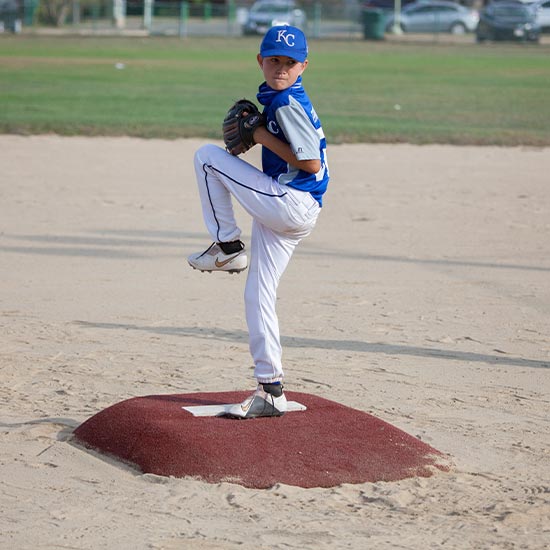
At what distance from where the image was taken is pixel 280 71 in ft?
15.3

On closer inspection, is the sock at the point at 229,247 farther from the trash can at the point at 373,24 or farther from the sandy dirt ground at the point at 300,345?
the trash can at the point at 373,24

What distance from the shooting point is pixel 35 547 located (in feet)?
13.1

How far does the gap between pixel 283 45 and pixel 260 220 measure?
0.78m

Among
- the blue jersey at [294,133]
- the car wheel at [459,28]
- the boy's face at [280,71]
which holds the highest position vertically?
the car wheel at [459,28]

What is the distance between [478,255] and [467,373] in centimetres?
367

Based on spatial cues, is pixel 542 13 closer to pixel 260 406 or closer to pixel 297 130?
pixel 260 406

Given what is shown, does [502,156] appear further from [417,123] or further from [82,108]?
[82,108]

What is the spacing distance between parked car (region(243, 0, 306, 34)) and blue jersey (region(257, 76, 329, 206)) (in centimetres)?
4192

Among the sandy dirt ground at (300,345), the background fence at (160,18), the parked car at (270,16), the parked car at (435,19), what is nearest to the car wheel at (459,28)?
the parked car at (435,19)

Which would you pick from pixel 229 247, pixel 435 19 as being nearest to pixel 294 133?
pixel 229 247

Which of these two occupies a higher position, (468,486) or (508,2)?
(508,2)

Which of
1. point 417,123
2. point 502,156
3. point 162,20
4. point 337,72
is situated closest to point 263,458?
point 502,156

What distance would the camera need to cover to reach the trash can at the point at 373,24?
147ft

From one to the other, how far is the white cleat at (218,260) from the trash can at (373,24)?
136ft
